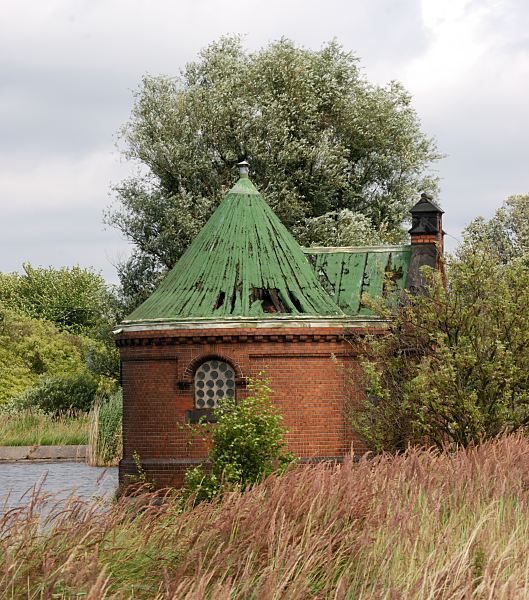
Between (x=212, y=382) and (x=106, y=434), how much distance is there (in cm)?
1417

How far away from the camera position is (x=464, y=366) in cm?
1816

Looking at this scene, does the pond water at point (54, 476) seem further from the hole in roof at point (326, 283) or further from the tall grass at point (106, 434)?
the hole in roof at point (326, 283)

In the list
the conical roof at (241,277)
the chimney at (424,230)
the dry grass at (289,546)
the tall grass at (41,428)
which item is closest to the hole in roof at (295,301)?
the conical roof at (241,277)

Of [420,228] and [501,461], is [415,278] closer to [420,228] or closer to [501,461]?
[420,228]

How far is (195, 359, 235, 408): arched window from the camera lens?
24641 mm

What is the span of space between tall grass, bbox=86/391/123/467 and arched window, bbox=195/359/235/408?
13356 millimetres

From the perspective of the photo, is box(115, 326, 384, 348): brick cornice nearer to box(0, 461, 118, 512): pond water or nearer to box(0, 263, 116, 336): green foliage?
box(0, 461, 118, 512): pond water

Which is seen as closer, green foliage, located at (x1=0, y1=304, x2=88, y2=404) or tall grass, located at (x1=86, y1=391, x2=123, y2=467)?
tall grass, located at (x1=86, y1=391, x2=123, y2=467)

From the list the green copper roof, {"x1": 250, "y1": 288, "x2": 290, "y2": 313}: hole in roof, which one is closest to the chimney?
the green copper roof

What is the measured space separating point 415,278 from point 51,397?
2331cm

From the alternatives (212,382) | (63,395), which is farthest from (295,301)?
(63,395)

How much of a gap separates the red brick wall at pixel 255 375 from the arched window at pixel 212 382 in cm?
20

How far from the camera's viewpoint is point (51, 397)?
154 ft

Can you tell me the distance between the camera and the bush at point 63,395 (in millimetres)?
46531
